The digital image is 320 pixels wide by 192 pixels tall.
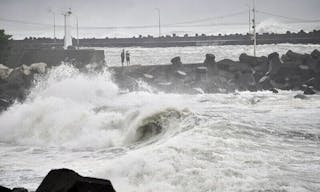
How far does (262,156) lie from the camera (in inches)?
356

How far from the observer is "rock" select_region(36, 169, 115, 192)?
5.37 meters

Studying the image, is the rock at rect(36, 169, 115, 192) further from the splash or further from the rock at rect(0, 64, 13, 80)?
the rock at rect(0, 64, 13, 80)

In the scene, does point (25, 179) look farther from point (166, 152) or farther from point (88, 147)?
point (88, 147)

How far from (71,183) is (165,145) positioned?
458 centimetres

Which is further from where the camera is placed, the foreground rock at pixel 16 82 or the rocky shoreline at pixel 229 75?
the rocky shoreline at pixel 229 75

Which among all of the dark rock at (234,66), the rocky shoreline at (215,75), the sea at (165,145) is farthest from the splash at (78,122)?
the dark rock at (234,66)

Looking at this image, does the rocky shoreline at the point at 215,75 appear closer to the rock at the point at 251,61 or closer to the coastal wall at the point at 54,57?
the rock at the point at 251,61

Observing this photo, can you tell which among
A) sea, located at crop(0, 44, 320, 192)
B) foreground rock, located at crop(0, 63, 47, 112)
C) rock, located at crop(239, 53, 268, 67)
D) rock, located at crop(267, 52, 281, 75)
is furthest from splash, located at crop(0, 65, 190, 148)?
rock, located at crop(239, 53, 268, 67)

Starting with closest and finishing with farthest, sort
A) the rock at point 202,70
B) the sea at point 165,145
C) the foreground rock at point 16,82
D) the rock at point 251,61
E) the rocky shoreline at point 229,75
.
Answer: the sea at point 165,145, the foreground rock at point 16,82, the rocky shoreline at point 229,75, the rock at point 202,70, the rock at point 251,61

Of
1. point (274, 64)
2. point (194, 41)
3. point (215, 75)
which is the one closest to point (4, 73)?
point (215, 75)

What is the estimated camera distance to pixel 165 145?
389 inches

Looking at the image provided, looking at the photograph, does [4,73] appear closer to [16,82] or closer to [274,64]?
[16,82]

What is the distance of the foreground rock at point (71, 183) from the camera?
537 centimetres

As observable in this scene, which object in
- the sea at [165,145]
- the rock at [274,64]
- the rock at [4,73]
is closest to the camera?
the sea at [165,145]
